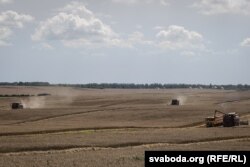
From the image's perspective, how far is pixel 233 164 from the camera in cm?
2728

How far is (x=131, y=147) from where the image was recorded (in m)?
41.4

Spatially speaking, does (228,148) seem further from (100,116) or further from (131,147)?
(100,116)

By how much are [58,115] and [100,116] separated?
7533 mm

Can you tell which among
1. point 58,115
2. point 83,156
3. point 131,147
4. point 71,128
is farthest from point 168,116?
point 83,156

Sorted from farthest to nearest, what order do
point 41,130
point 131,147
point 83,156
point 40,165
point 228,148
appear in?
1. point 41,130
2. point 131,147
3. point 228,148
4. point 83,156
5. point 40,165

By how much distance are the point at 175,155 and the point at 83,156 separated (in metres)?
9.04

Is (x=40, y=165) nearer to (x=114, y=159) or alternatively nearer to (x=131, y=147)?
(x=114, y=159)

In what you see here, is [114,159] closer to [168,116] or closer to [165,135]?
[165,135]

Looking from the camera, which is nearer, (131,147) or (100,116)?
(131,147)

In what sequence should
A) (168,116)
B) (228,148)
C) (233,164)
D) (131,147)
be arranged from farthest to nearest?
(168,116)
(131,147)
(228,148)
(233,164)

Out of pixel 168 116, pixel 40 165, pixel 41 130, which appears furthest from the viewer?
pixel 168 116

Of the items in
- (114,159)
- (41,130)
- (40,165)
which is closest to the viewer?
(40,165)

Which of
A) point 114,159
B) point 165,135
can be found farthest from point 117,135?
point 114,159

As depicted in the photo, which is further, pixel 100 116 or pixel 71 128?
pixel 100 116
